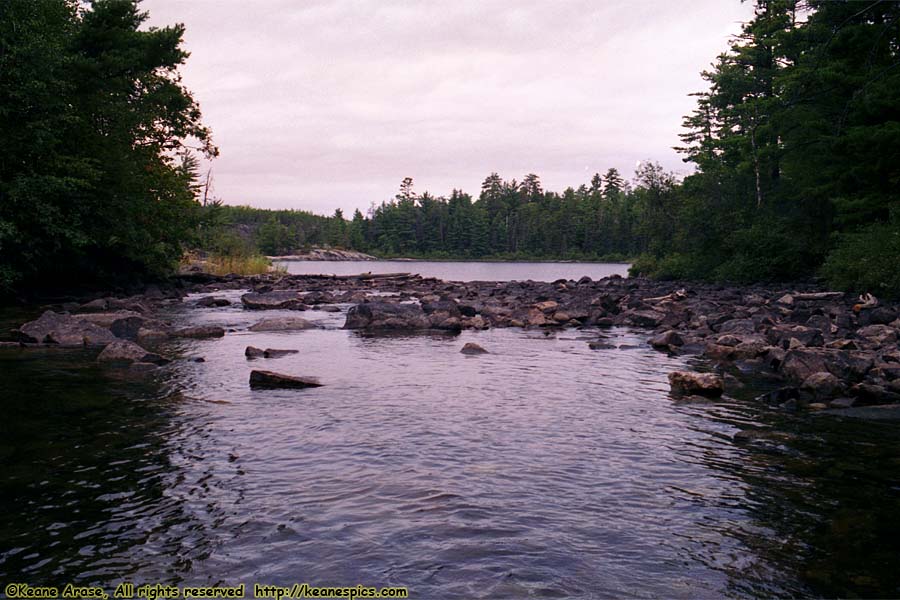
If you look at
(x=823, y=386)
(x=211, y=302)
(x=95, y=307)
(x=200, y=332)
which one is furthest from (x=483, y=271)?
(x=823, y=386)

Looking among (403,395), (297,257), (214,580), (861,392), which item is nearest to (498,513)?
(214,580)

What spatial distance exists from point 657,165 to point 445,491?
60468 mm

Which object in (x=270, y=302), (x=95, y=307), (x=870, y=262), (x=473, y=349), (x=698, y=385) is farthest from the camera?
(x=270, y=302)

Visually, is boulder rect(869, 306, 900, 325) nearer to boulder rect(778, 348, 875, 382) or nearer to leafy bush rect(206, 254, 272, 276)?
boulder rect(778, 348, 875, 382)

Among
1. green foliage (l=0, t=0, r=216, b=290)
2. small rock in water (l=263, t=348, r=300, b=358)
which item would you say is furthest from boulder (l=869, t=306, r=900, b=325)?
green foliage (l=0, t=0, r=216, b=290)

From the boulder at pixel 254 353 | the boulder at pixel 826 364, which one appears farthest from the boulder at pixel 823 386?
the boulder at pixel 254 353

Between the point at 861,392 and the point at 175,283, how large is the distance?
41071mm

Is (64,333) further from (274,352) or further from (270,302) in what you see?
(270,302)

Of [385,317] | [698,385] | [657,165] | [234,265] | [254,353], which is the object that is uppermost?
[657,165]

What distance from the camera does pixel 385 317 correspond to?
25.0 metres

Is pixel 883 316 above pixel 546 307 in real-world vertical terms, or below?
above

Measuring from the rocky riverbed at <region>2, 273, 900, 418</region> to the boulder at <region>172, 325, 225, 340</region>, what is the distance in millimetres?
33

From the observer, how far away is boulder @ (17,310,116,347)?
17891 mm

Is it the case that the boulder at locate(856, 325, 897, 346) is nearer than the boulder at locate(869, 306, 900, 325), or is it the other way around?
the boulder at locate(856, 325, 897, 346)
